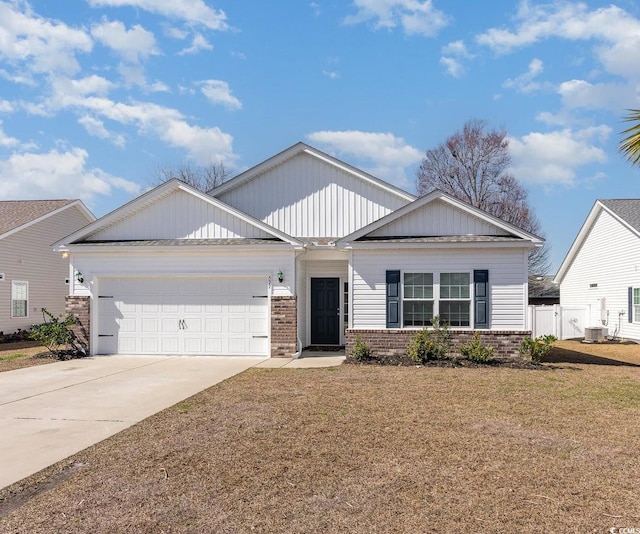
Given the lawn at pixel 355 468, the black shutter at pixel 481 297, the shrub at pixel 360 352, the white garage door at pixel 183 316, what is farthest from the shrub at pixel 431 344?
the white garage door at pixel 183 316

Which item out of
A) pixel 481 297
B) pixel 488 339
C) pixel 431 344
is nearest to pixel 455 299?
pixel 481 297

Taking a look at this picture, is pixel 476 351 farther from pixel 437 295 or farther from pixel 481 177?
pixel 481 177

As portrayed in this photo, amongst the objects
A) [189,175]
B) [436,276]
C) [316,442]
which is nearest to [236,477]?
[316,442]

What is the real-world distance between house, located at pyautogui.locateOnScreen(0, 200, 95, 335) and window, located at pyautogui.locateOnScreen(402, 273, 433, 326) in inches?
623

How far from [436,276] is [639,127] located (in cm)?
551

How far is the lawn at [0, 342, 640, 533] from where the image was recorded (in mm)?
4266

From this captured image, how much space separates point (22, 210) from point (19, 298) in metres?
4.15

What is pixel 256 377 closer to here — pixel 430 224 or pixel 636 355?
pixel 430 224

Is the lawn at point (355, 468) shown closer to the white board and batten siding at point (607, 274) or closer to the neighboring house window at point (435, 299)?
the neighboring house window at point (435, 299)

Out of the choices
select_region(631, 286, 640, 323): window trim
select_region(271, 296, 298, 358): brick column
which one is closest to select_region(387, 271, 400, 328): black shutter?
select_region(271, 296, 298, 358): brick column

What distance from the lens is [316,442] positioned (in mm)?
6324

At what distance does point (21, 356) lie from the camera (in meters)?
15.2

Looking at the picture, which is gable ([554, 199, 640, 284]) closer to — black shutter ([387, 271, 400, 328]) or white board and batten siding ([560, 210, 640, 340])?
white board and batten siding ([560, 210, 640, 340])

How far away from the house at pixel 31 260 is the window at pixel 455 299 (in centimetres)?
1672
